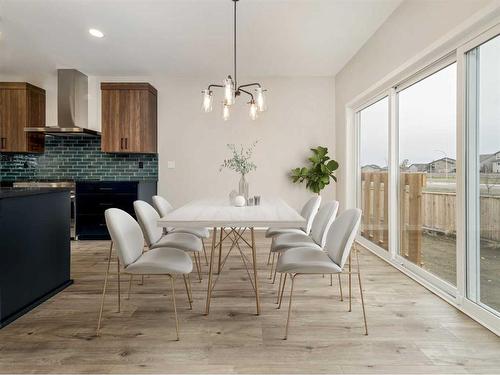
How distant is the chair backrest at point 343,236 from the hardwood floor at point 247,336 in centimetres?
49

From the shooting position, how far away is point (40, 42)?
4.32 metres

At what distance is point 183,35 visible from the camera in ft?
13.3

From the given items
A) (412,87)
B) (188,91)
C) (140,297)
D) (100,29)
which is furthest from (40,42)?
Result: (412,87)

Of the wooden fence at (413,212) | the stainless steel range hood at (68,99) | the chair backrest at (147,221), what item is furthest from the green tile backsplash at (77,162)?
the wooden fence at (413,212)

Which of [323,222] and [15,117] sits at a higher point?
[15,117]

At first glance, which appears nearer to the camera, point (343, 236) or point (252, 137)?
point (343, 236)

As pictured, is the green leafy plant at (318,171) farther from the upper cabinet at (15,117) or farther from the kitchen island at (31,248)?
the upper cabinet at (15,117)

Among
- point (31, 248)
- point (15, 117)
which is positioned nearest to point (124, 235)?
point (31, 248)

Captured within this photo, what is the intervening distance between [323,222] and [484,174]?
3.98 ft

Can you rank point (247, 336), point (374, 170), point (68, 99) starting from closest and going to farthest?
point (247, 336) < point (374, 170) < point (68, 99)

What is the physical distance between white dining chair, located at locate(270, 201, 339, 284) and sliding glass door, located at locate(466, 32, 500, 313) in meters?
1.01

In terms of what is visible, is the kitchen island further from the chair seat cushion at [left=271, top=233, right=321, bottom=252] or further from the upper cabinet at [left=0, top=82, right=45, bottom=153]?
the upper cabinet at [left=0, top=82, right=45, bottom=153]

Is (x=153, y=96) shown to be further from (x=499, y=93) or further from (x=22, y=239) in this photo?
(x=499, y=93)

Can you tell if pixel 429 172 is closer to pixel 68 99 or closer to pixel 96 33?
pixel 96 33
